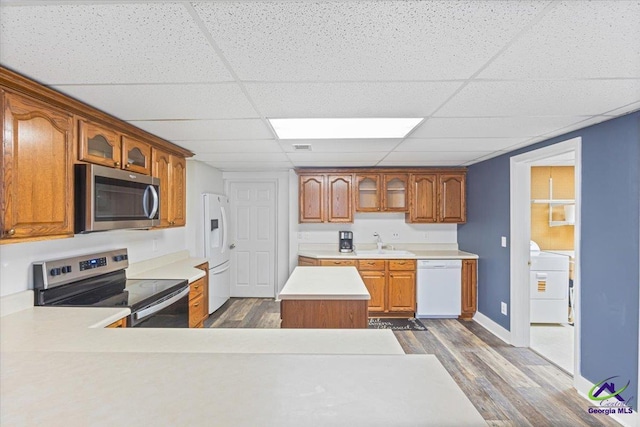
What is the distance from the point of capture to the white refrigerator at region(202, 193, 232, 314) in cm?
437

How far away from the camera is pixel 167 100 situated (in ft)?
6.46

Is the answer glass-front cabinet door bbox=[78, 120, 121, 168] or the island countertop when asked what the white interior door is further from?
glass-front cabinet door bbox=[78, 120, 121, 168]

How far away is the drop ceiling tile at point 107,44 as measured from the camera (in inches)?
43.8

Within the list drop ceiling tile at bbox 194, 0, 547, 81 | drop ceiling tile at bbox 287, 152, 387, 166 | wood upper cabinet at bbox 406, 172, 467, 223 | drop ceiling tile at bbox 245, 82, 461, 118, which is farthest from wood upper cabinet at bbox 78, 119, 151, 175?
wood upper cabinet at bbox 406, 172, 467, 223

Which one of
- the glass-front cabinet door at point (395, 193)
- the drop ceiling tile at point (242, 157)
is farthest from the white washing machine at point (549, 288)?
the drop ceiling tile at point (242, 157)

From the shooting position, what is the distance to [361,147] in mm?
3385

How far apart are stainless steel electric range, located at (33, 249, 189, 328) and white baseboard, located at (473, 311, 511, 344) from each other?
333 cm

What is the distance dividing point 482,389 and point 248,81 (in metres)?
2.86

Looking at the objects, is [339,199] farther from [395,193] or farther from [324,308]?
[324,308]

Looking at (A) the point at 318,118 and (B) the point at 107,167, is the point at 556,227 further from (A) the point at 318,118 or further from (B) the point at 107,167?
(B) the point at 107,167

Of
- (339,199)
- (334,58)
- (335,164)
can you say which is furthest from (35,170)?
(339,199)

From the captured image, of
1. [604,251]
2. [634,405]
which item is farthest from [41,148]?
[634,405]

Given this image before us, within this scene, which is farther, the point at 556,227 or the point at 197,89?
the point at 556,227

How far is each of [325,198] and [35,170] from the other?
11.6ft
